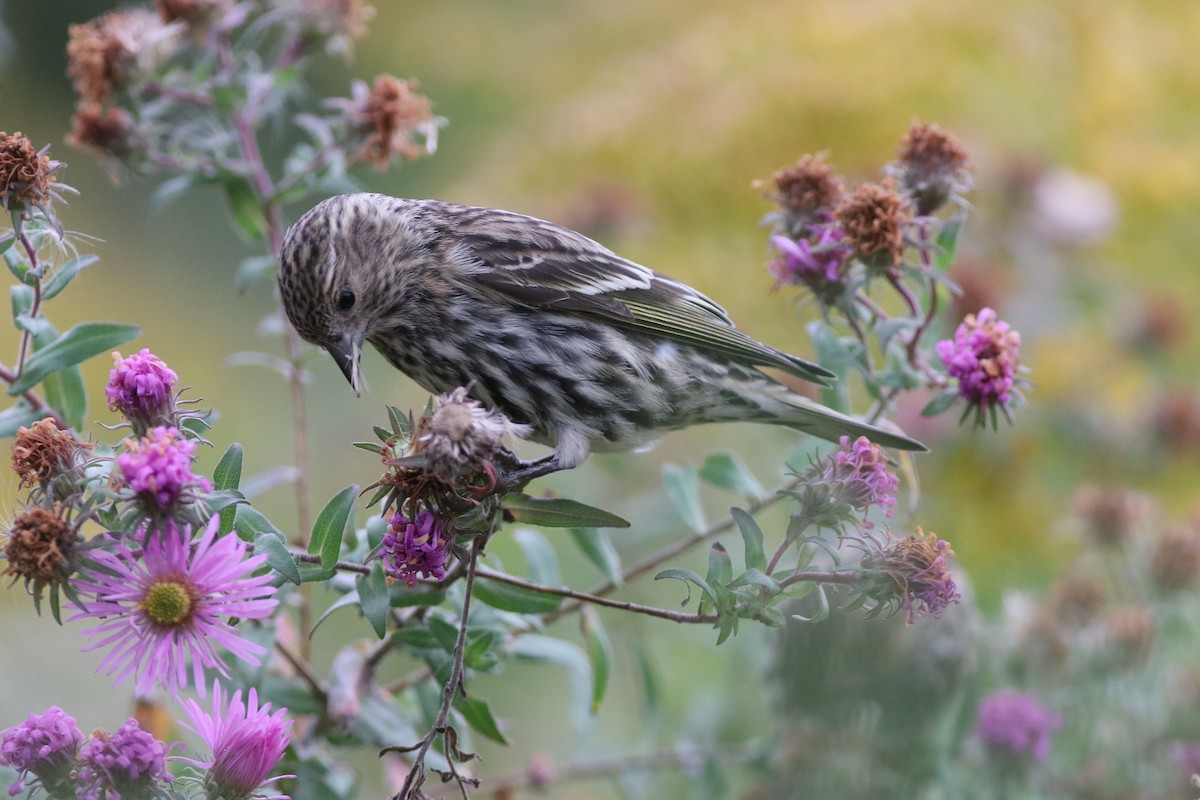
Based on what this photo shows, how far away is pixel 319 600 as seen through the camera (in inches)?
117

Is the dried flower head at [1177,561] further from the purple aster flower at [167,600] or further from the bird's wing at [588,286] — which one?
the purple aster flower at [167,600]

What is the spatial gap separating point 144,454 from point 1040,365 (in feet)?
8.61

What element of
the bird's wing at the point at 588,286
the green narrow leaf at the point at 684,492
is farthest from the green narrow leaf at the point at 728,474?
the bird's wing at the point at 588,286

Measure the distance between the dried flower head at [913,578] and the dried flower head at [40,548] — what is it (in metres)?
0.68

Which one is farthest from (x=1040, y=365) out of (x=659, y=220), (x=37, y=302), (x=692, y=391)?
(x=37, y=302)

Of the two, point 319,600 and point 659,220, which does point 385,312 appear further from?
point 659,220

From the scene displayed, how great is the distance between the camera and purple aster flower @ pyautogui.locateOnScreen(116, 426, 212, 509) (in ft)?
3.23

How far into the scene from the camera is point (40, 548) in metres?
1.00

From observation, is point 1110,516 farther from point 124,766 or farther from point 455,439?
point 124,766

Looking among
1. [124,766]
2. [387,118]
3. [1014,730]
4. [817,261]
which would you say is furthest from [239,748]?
[1014,730]

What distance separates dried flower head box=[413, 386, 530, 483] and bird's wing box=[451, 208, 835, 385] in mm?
590

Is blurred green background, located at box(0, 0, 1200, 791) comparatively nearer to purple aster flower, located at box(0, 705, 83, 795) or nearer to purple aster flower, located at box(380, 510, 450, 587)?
purple aster flower, located at box(380, 510, 450, 587)

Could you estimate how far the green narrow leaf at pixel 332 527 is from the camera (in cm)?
119

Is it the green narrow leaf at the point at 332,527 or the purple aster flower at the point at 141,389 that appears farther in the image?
the green narrow leaf at the point at 332,527
